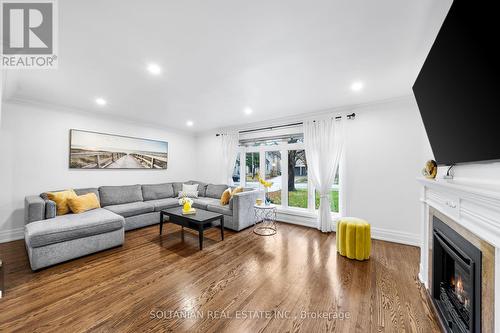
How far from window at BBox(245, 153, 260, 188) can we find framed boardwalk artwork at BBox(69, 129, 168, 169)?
7.60 feet

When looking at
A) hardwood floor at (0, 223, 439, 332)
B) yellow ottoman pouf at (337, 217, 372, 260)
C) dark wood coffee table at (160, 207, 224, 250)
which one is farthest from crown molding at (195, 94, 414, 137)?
dark wood coffee table at (160, 207, 224, 250)

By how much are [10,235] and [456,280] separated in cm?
585

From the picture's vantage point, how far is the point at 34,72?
2.33m

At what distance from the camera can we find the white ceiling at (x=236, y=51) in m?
1.40

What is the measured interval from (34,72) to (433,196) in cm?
469

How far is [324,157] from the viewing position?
12.2 feet

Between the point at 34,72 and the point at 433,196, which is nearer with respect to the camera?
the point at 433,196

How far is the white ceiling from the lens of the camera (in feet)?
4.58

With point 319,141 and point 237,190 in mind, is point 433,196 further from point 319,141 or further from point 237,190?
point 237,190

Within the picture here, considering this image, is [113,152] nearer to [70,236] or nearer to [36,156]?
[36,156]

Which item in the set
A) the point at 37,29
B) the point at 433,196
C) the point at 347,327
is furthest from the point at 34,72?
the point at 433,196

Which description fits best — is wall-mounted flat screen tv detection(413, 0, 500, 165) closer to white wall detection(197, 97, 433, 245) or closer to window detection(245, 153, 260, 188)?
white wall detection(197, 97, 433, 245)

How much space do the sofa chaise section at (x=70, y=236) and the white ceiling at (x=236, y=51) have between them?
1916 mm

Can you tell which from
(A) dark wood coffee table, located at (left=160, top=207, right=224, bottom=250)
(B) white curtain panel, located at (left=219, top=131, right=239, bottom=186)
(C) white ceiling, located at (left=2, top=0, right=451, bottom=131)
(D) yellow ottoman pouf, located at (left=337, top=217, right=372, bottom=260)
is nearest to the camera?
(C) white ceiling, located at (left=2, top=0, right=451, bottom=131)
